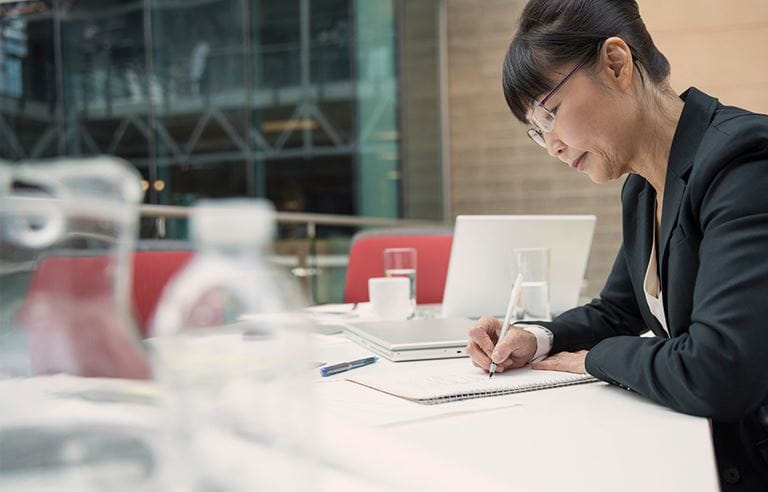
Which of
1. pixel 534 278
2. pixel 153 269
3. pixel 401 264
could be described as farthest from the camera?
pixel 153 269

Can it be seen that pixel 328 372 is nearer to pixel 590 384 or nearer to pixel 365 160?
pixel 590 384

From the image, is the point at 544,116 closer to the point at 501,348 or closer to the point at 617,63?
the point at 617,63

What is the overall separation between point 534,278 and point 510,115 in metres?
4.85

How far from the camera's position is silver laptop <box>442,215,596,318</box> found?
1684mm

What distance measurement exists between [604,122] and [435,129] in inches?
219

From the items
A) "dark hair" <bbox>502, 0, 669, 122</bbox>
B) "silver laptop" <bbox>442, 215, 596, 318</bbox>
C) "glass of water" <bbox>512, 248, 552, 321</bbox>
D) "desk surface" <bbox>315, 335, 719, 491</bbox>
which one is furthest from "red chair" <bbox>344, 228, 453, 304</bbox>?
"desk surface" <bbox>315, 335, 719, 491</bbox>

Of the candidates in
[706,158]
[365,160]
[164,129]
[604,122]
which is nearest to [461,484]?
[706,158]

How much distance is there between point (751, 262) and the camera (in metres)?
0.89

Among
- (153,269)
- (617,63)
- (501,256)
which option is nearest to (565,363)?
(617,63)

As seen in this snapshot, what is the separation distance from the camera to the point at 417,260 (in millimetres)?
2699

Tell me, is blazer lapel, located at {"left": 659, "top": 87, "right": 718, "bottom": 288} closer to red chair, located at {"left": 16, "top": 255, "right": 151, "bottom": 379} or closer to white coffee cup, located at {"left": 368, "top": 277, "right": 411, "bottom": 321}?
white coffee cup, located at {"left": 368, "top": 277, "right": 411, "bottom": 321}

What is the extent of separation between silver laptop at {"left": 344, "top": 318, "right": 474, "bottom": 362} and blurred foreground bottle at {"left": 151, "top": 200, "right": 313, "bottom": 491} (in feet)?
2.86

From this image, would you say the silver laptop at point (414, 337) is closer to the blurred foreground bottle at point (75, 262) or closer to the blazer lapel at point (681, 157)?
the blazer lapel at point (681, 157)

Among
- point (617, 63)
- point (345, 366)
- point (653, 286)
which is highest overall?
point (617, 63)
